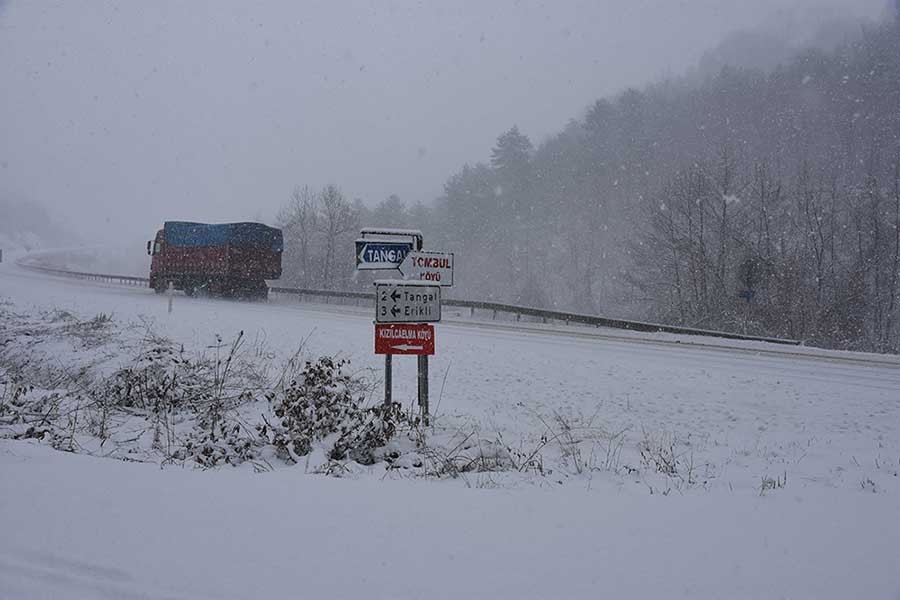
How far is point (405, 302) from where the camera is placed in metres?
6.84

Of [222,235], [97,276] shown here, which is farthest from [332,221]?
[97,276]

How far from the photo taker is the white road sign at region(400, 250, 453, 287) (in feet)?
22.8

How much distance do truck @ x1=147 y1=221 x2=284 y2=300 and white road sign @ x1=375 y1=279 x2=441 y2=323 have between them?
68.6 feet

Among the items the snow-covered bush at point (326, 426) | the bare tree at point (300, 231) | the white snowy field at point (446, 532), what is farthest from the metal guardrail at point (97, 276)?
the white snowy field at point (446, 532)

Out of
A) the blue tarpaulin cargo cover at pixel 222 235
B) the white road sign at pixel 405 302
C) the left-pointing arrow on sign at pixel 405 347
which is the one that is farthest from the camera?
the blue tarpaulin cargo cover at pixel 222 235

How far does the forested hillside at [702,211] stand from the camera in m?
27.8

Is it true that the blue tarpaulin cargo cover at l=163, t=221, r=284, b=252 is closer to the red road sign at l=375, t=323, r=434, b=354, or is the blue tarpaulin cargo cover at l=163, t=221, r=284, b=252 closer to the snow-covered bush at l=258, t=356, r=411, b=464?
the red road sign at l=375, t=323, r=434, b=354

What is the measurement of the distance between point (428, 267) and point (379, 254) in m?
0.72

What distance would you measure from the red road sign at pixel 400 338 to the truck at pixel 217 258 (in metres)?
Result: 20.9

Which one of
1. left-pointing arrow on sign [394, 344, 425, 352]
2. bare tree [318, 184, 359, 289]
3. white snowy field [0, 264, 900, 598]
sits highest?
bare tree [318, 184, 359, 289]

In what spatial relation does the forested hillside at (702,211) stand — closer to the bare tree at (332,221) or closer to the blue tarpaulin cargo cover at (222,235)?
the bare tree at (332,221)

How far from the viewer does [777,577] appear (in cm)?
268

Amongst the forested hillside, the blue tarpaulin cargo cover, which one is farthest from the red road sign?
the forested hillside

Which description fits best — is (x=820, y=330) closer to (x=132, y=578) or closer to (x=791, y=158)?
(x=791, y=158)
